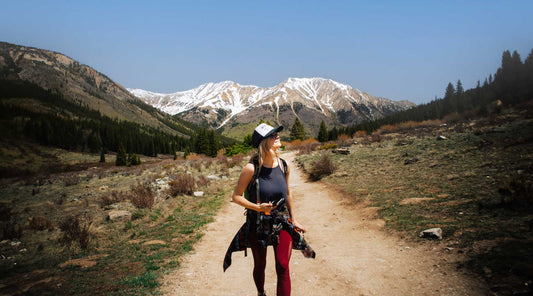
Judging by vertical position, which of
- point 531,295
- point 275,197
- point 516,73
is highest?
point 516,73

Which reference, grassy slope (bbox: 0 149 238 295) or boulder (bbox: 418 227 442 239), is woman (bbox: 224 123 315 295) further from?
boulder (bbox: 418 227 442 239)

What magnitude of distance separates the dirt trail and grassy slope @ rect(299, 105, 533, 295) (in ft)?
1.59

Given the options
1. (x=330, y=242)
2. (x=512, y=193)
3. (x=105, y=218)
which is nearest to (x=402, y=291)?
(x=330, y=242)

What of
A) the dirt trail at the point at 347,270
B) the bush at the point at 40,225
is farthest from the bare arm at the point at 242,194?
the bush at the point at 40,225

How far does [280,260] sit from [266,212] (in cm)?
64

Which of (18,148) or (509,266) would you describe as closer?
(509,266)

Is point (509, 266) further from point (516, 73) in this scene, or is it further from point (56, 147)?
point (516, 73)

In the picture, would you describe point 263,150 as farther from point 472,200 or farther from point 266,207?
point 472,200

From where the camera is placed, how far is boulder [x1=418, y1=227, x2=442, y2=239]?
18.9 feet

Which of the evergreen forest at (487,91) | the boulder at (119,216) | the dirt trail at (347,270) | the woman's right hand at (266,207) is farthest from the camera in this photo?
the evergreen forest at (487,91)

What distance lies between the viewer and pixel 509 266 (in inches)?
155

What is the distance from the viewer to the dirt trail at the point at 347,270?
173 inches

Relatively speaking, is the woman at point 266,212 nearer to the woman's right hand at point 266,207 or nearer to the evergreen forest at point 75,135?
the woman's right hand at point 266,207

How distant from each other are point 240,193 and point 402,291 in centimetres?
346
